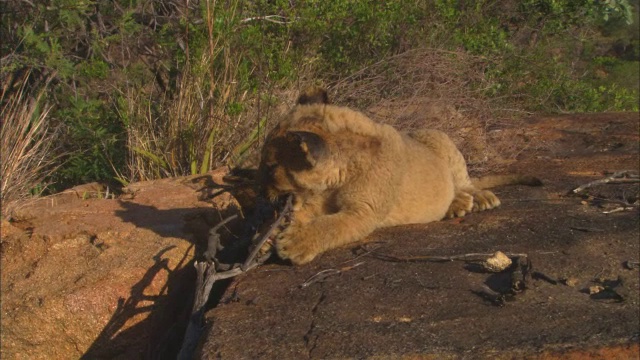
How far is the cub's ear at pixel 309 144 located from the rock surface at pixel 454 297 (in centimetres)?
62

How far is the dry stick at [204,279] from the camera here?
12.6ft

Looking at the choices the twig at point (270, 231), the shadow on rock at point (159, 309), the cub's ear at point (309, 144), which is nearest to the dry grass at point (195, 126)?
the shadow on rock at point (159, 309)

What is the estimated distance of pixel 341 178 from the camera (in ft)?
15.6

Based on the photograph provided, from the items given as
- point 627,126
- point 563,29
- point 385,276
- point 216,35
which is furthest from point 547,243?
point 563,29

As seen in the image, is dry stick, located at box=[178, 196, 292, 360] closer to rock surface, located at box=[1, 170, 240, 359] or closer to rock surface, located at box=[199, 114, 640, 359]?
rock surface, located at box=[199, 114, 640, 359]

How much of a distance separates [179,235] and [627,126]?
6069 millimetres

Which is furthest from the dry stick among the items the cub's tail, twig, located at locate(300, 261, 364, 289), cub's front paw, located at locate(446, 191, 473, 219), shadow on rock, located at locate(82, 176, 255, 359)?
the cub's tail

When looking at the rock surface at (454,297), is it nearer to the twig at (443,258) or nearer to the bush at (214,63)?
the twig at (443,258)

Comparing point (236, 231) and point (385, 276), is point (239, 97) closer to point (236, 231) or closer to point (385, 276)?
point (236, 231)

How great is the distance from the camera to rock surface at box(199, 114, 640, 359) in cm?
332

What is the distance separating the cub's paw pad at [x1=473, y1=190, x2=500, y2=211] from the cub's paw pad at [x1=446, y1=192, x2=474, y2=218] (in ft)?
0.20

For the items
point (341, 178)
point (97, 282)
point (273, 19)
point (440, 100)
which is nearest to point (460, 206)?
Result: point (341, 178)

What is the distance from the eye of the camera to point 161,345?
4.54m

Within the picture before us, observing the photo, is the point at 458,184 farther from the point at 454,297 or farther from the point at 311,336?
the point at 311,336
